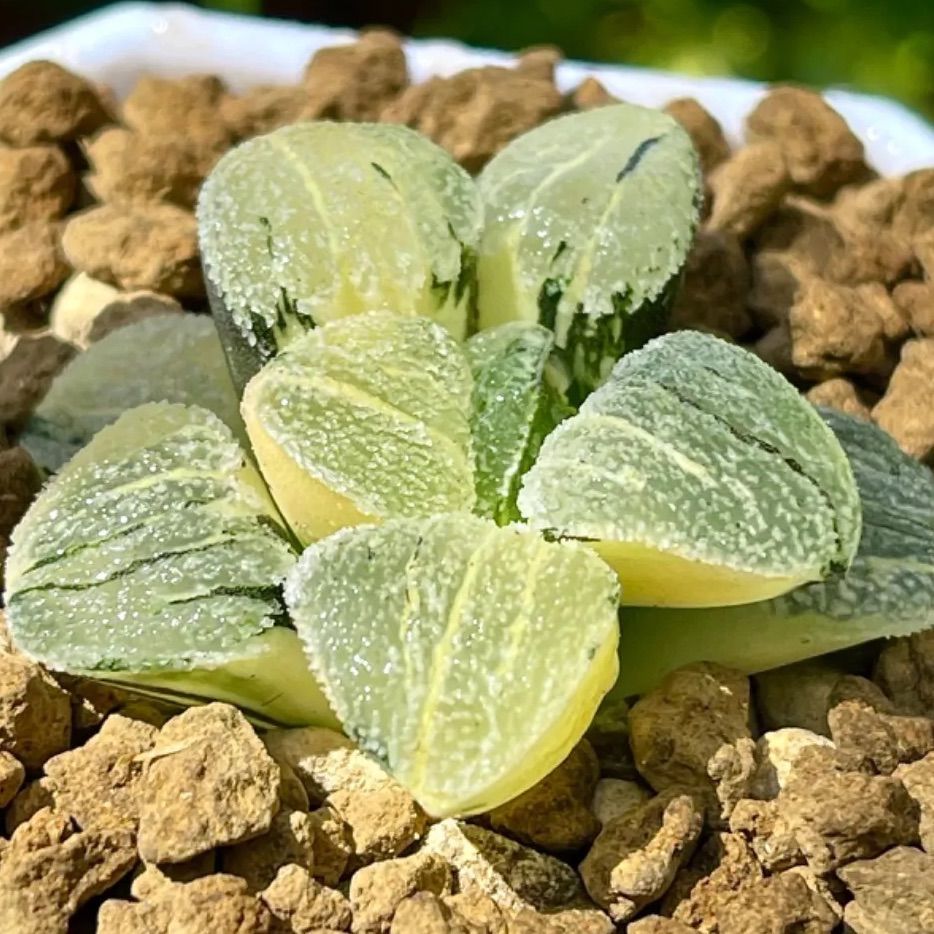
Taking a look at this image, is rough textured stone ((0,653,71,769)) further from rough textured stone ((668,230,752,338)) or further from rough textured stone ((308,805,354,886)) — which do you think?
rough textured stone ((668,230,752,338))

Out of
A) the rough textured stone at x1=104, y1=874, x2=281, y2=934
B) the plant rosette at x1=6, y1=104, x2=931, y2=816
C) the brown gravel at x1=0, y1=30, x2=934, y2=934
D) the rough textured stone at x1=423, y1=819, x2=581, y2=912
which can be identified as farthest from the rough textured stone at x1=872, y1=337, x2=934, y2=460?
the rough textured stone at x1=104, y1=874, x2=281, y2=934

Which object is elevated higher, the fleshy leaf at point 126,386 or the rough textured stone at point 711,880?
the fleshy leaf at point 126,386

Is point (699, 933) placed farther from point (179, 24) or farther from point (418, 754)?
point (179, 24)

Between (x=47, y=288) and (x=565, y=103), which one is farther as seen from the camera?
(x=565, y=103)

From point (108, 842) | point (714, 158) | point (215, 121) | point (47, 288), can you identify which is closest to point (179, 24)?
point (215, 121)

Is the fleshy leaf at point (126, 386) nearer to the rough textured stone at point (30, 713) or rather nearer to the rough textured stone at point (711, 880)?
the rough textured stone at point (30, 713)

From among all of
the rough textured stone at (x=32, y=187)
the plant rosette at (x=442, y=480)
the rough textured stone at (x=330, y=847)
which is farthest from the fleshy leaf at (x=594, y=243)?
the rough textured stone at (x=32, y=187)
